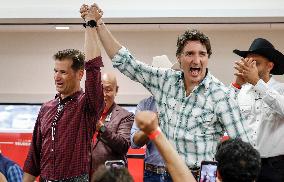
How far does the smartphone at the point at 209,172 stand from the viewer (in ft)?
5.88

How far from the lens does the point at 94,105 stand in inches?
98.7

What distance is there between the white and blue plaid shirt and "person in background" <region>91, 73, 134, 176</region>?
724mm

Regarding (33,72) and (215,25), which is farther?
(33,72)

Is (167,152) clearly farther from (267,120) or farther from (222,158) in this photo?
(267,120)

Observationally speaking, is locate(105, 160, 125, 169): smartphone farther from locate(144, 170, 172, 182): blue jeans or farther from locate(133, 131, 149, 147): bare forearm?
locate(144, 170, 172, 182): blue jeans

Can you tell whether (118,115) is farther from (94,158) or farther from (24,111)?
(24,111)

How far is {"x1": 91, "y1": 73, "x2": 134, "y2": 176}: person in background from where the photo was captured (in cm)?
306

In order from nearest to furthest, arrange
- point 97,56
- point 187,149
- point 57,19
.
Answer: point 187,149 → point 97,56 → point 57,19

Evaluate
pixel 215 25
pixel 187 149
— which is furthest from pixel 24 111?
pixel 187 149

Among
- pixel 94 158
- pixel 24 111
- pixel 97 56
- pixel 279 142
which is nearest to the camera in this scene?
pixel 97 56

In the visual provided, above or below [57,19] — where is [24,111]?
below

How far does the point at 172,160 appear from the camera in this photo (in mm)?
1462

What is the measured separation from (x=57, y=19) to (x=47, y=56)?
80cm
